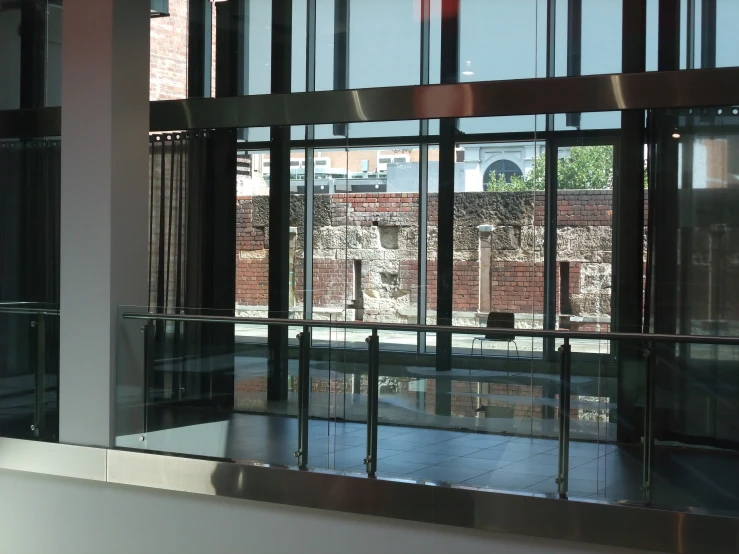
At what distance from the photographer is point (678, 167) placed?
6273 millimetres

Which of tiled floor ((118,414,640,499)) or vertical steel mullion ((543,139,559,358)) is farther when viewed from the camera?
vertical steel mullion ((543,139,559,358))

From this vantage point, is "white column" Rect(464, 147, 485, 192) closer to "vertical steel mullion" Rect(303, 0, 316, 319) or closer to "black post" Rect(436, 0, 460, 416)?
"black post" Rect(436, 0, 460, 416)

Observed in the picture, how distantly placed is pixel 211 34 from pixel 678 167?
3.96 meters

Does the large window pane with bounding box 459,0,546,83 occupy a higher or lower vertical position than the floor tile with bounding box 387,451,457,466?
higher

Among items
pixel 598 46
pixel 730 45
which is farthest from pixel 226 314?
pixel 730 45

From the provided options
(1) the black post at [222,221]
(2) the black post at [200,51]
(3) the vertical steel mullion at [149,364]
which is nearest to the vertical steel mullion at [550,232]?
(1) the black post at [222,221]

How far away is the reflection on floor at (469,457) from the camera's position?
4.09 metres

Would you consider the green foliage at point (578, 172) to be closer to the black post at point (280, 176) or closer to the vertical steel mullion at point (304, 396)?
the black post at point (280, 176)

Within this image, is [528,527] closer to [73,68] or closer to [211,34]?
[73,68]

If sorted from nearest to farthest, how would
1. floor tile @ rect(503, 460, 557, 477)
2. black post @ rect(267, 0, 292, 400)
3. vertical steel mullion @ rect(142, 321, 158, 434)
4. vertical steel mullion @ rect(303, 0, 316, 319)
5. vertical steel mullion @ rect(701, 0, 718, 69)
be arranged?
floor tile @ rect(503, 460, 557, 477) → vertical steel mullion @ rect(142, 321, 158, 434) → vertical steel mullion @ rect(701, 0, 718, 69) → vertical steel mullion @ rect(303, 0, 316, 319) → black post @ rect(267, 0, 292, 400)

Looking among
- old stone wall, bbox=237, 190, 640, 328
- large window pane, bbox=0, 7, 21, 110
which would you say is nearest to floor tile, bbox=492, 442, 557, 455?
old stone wall, bbox=237, 190, 640, 328

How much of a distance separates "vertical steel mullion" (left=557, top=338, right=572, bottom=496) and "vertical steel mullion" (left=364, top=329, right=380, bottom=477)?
97 centimetres

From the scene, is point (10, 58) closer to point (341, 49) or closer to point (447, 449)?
point (341, 49)

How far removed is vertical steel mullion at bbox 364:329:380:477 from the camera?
15.2 feet
